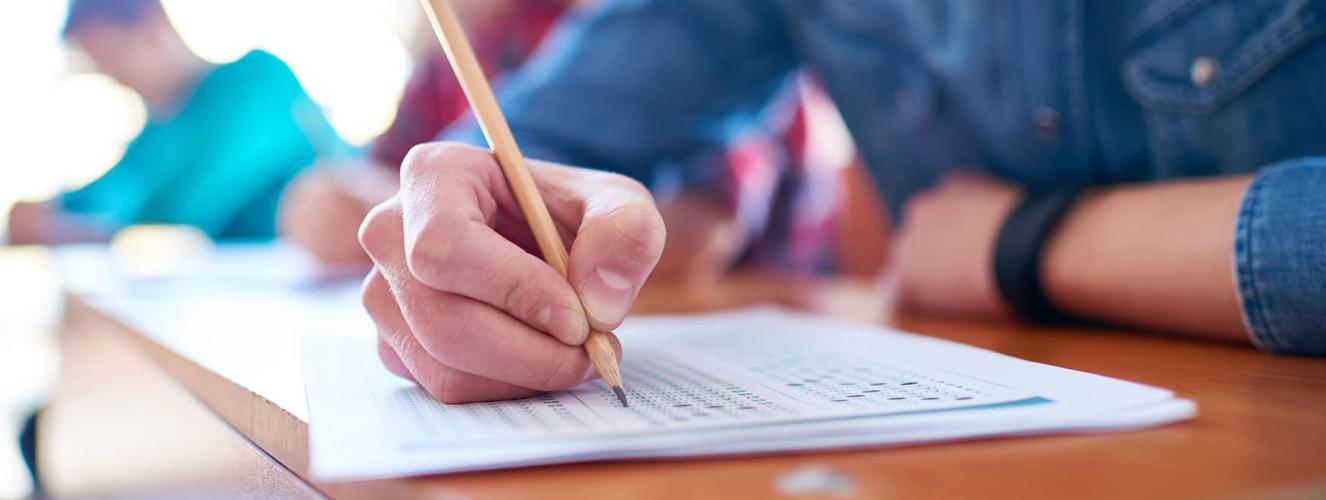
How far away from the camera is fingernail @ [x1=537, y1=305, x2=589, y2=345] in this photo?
294 millimetres

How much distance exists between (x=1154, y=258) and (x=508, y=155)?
0.34 m

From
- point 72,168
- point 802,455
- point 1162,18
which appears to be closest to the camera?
point 802,455

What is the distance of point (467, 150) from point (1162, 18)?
1.39ft

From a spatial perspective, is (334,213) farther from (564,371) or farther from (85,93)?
(85,93)

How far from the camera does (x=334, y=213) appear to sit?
3.30ft

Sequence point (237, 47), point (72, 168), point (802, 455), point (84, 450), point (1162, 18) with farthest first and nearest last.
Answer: point (72, 168) < point (237, 47) < point (84, 450) < point (1162, 18) < point (802, 455)

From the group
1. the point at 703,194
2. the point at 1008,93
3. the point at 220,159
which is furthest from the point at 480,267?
the point at 220,159

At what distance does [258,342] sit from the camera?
490mm

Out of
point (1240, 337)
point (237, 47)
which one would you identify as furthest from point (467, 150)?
point (237, 47)

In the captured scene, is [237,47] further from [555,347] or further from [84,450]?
[555,347]

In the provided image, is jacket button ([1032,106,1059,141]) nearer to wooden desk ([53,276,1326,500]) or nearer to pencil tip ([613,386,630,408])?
wooden desk ([53,276,1326,500])

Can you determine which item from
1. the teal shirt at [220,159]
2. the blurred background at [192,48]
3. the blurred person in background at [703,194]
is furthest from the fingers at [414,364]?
the teal shirt at [220,159]

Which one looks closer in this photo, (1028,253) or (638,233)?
(638,233)

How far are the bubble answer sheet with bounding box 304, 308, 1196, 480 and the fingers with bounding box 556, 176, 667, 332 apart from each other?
3 centimetres
